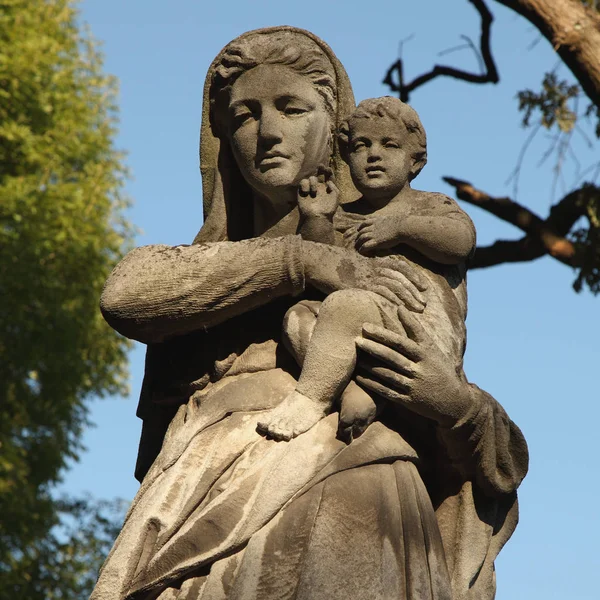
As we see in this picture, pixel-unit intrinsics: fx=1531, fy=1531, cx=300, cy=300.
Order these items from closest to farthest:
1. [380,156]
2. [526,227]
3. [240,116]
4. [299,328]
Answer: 1. [299,328]
2. [380,156]
3. [240,116]
4. [526,227]

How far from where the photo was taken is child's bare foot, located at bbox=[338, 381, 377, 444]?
5.21 m

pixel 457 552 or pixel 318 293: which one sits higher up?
pixel 318 293

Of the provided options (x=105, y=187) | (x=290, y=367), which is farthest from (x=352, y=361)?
(x=105, y=187)

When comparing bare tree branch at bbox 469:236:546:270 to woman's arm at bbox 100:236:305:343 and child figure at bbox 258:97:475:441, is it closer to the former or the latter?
child figure at bbox 258:97:475:441

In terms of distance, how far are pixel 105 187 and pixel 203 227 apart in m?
15.3

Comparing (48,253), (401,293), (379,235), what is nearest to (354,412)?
(401,293)

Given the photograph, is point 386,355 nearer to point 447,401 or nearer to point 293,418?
point 447,401

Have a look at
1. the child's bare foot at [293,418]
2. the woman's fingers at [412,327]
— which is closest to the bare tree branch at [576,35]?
the woman's fingers at [412,327]

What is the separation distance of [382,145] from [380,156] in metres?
0.06

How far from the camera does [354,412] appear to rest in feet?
17.1

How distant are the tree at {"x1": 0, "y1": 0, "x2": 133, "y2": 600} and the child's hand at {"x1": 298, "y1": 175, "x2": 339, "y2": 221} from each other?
11082 mm

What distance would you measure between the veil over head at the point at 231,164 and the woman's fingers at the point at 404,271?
20.9 inches

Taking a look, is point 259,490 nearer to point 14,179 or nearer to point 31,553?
point 31,553

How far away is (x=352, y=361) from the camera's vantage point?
17.3 feet
